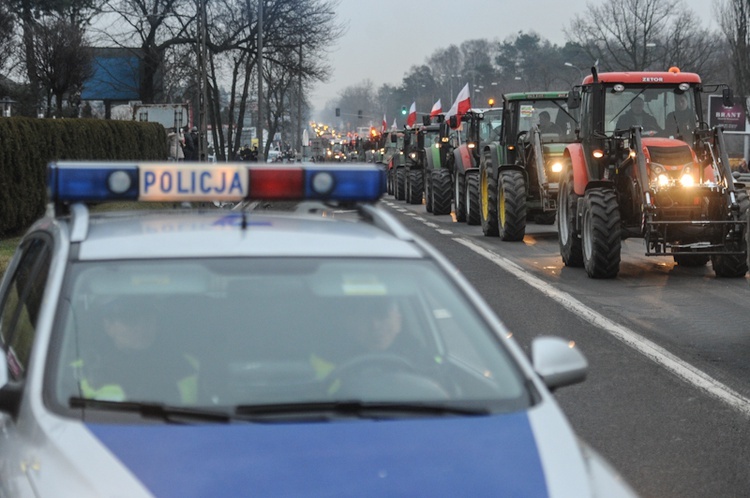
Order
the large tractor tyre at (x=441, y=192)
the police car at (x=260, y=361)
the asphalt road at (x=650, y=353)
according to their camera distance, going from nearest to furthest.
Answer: the police car at (x=260, y=361), the asphalt road at (x=650, y=353), the large tractor tyre at (x=441, y=192)

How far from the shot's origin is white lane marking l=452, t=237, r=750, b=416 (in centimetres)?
874

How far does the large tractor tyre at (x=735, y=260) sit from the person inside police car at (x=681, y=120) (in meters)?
1.53

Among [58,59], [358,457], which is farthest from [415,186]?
A: [358,457]

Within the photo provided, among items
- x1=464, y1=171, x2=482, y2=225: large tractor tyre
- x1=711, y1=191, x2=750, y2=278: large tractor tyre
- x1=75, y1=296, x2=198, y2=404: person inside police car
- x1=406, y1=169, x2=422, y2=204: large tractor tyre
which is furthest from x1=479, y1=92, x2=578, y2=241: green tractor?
x1=75, y1=296, x2=198, y2=404: person inside police car

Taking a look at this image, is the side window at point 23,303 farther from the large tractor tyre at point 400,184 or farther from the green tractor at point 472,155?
the large tractor tyre at point 400,184

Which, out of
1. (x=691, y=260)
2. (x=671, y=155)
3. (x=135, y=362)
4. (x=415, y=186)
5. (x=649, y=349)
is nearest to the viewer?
(x=135, y=362)

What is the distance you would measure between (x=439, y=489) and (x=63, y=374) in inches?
45.5

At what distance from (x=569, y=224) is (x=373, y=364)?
1379 cm

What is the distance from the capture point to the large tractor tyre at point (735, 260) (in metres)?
16.0

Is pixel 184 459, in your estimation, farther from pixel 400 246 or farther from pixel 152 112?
pixel 152 112

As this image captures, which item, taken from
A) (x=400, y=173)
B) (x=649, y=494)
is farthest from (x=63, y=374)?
(x=400, y=173)

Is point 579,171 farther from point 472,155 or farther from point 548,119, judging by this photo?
point 472,155

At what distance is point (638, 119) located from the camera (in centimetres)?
1756

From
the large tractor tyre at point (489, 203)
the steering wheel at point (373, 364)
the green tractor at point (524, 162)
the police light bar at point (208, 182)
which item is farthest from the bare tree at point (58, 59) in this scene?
the steering wheel at point (373, 364)
